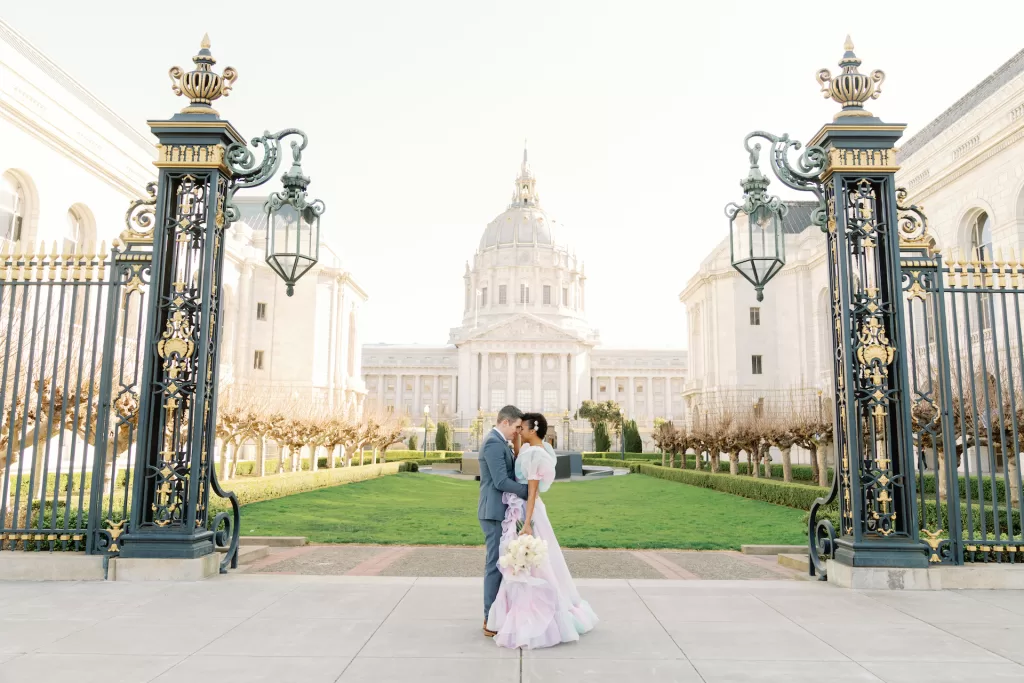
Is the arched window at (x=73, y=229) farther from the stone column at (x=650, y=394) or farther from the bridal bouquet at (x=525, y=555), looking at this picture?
the stone column at (x=650, y=394)

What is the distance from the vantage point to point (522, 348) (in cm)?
8600

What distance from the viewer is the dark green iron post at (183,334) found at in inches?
283

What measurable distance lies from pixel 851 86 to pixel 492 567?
20.6 feet

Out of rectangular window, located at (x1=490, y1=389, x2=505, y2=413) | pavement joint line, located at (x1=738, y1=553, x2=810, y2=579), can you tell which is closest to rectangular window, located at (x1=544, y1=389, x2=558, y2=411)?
rectangular window, located at (x1=490, y1=389, x2=505, y2=413)

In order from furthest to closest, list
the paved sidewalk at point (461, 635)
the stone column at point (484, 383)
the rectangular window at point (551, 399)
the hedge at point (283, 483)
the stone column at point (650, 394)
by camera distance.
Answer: the stone column at point (650, 394)
the rectangular window at point (551, 399)
the stone column at point (484, 383)
the hedge at point (283, 483)
the paved sidewalk at point (461, 635)

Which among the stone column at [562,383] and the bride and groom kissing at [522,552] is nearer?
the bride and groom kissing at [522,552]

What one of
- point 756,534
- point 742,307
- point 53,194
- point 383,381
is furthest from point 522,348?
point 756,534

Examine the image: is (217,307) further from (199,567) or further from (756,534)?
(756,534)

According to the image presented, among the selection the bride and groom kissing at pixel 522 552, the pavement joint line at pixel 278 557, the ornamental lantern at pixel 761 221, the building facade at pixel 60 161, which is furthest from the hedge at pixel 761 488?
the building facade at pixel 60 161

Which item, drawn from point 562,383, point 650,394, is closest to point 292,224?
point 562,383

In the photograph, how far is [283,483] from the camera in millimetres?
20281

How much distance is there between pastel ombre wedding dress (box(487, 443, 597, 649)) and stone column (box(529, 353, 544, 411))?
79.7 metres

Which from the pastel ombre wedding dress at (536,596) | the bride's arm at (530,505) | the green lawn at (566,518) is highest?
the bride's arm at (530,505)

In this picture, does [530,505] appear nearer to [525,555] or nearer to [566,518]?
[525,555]
